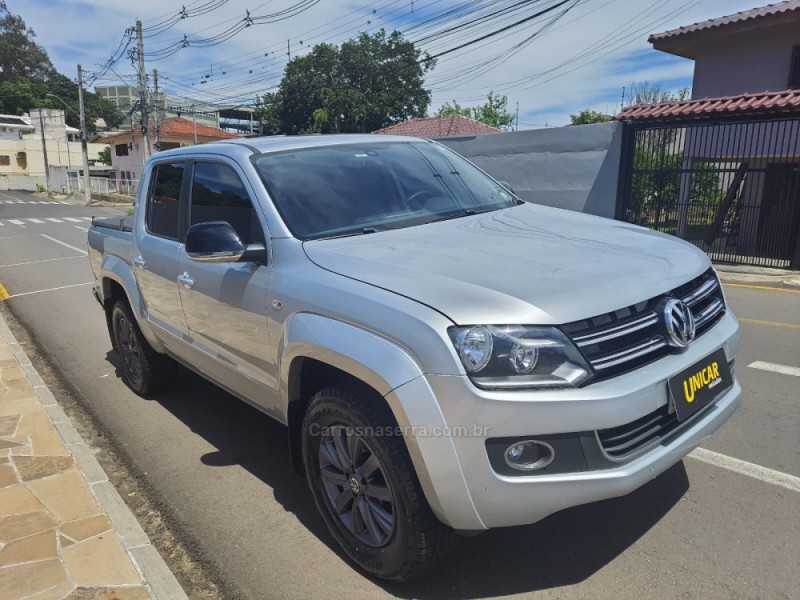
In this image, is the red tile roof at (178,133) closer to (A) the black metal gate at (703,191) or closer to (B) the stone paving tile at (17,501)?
(A) the black metal gate at (703,191)

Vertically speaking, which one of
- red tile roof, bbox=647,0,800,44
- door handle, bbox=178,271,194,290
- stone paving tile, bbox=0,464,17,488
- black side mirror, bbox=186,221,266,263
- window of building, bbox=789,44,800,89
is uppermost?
red tile roof, bbox=647,0,800,44

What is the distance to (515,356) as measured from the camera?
83.9 inches

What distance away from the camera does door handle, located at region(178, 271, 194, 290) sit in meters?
3.67

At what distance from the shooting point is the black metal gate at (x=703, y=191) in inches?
509

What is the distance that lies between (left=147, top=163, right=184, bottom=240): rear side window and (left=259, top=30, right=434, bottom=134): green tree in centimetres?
4088

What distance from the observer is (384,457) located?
7.74 feet

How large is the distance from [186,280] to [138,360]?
160 centimetres

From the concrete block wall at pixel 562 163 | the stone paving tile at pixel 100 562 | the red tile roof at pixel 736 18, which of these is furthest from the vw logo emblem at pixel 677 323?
the red tile roof at pixel 736 18

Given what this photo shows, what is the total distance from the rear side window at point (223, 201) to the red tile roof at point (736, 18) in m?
17.2

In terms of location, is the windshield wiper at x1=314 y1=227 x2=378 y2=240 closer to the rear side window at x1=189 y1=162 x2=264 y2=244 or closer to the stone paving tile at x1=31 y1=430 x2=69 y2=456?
the rear side window at x1=189 y1=162 x2=264 y2=244

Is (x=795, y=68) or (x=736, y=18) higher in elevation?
(x=736, y=18)

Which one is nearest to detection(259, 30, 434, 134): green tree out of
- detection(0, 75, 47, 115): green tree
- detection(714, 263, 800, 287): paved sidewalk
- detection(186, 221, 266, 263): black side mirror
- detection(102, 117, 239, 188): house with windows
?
detection(102, 117, 239, 188): house with windows

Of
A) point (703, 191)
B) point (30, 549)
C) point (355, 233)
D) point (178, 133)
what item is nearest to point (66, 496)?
point (30, 549)

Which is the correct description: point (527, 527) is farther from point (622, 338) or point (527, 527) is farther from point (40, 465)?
point (40, 465)
